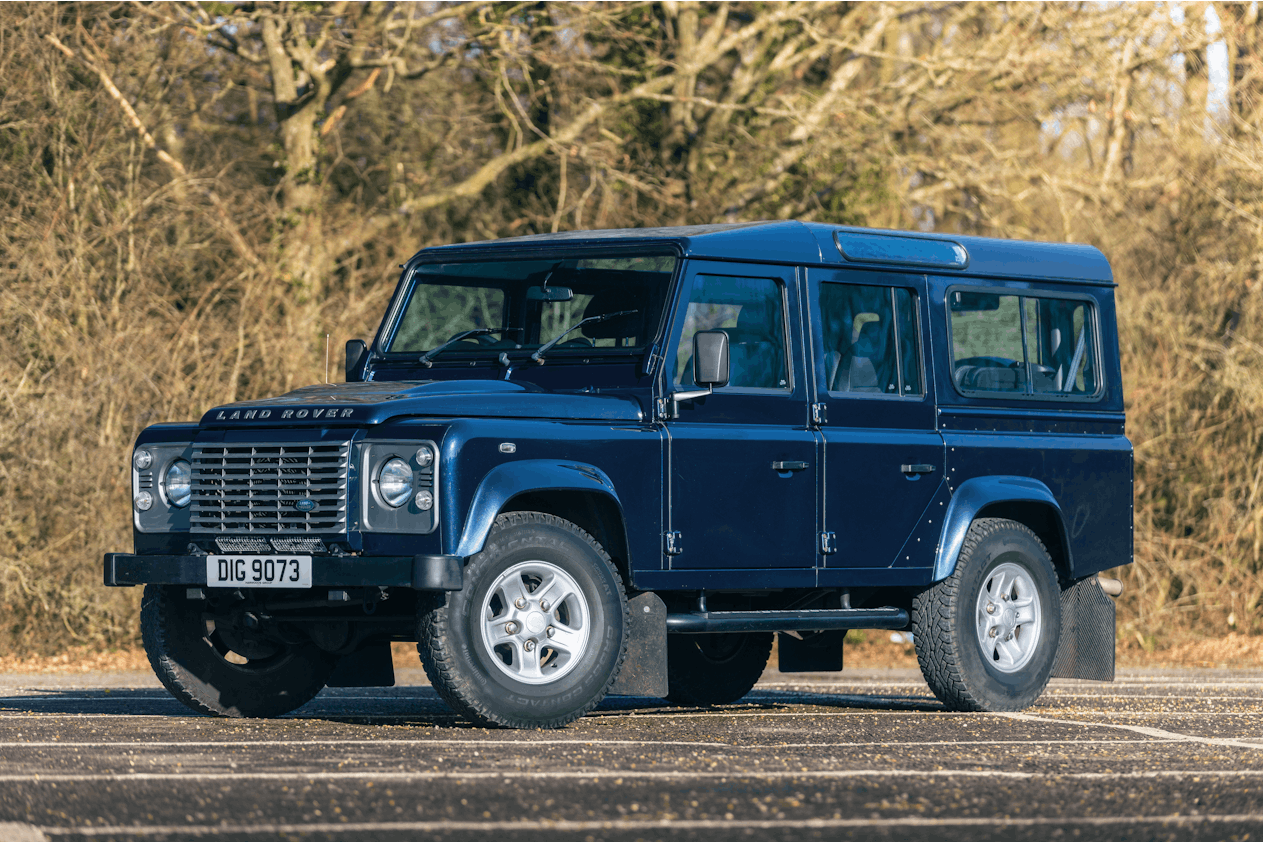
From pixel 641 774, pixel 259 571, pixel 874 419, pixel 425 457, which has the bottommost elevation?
pixel 641 774

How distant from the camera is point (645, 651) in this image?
9797 mm

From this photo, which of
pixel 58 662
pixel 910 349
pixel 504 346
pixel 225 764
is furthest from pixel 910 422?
pixel 58 662

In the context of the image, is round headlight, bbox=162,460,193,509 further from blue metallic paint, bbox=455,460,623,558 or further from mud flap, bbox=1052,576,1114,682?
mud flap, bbox=1052,576,1114,682

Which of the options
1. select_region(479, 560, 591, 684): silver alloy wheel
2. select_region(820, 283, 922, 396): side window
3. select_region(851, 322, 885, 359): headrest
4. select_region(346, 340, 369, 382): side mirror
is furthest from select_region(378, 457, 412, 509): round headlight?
select_region(851, 322, 885, 359): headrest

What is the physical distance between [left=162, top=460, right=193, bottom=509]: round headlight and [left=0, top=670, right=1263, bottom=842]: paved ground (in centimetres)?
108

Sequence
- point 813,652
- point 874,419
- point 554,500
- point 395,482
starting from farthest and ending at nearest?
point 813,652 < point 874,419 < point 554,500 < point 395,482

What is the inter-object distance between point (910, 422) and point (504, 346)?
7.22 ft

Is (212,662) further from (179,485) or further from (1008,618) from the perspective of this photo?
(1008,618)

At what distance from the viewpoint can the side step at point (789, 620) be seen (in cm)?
1006

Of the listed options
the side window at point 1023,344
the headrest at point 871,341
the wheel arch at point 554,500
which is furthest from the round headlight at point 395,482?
the side window at point 1023,344

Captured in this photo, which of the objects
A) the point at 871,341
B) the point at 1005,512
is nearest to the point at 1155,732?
the point at 1005,512

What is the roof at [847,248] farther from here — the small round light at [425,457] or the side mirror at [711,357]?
the small round light at [425,457]

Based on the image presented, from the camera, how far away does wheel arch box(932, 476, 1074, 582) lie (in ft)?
36.1

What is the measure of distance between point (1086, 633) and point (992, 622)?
0.77m
